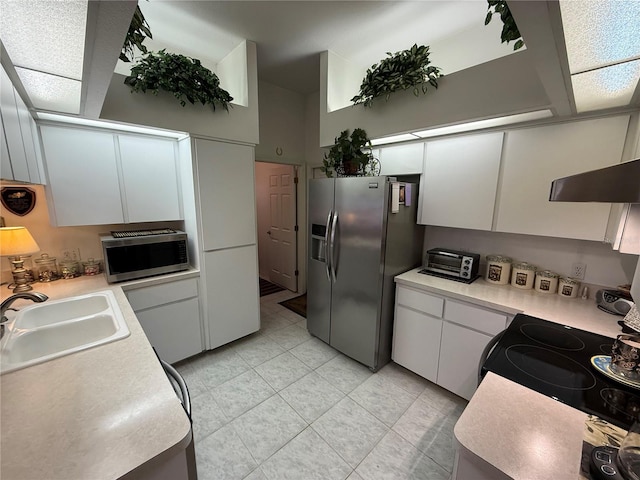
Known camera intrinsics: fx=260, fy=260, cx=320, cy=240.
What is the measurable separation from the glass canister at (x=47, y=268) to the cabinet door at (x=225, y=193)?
118 cm

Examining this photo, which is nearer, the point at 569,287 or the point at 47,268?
the point at 569,287

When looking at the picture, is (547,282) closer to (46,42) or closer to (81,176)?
(46,42)

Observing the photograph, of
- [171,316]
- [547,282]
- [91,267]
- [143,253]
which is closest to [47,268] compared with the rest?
[91,267]

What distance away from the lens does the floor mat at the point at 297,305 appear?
365 cm

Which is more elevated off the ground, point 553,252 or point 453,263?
point 553,252

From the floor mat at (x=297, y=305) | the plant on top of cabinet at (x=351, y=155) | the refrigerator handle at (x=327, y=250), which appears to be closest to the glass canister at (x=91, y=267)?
the refrigerator handle at (x=327, y=250)

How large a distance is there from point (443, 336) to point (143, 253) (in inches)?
102

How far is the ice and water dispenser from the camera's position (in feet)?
8.60

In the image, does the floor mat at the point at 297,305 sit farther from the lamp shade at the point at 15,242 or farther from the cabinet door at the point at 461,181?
the lamp shade at the point at 15,242

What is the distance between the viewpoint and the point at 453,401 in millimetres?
2117

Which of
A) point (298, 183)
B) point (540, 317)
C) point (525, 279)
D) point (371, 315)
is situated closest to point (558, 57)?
point (540, 317)

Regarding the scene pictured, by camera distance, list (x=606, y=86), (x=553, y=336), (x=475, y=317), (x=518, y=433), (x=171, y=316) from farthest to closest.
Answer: (x=171, y=316)
(x=475, y=317)
(x=553, y=336)
(x=606, y=86)
(x=518, y=433)

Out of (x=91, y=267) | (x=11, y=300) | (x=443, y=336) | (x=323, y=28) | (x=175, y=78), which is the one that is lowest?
(x=443, y=336)

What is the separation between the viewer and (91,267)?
7.47 ft
